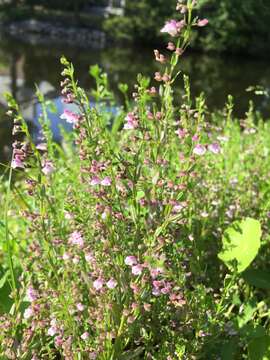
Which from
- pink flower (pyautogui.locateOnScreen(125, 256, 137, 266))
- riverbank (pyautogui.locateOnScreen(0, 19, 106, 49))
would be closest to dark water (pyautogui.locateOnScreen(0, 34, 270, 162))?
riverbank (pyautogui.locateOnScreen(0, 19, 106, 49))

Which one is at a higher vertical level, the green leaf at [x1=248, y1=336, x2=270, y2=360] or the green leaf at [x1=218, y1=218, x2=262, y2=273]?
the green leaf at [x1=218, y1=218, x2=262, y2=273]

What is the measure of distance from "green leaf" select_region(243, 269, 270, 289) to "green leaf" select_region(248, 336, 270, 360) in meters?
0.37

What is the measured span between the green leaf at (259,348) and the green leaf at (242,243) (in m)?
0.26

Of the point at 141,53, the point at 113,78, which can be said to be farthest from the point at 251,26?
the point at 113,78

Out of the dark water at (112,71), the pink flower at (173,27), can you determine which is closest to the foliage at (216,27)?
the dark water at (112,71)

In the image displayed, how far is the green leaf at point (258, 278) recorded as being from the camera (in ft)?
7.07

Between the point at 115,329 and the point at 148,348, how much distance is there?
168mm

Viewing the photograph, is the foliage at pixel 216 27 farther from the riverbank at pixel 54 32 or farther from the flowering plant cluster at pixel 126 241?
the flowering plant cluster at pixel 126 241

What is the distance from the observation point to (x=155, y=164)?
1547mm

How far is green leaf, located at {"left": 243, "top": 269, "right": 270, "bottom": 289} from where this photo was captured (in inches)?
84.9

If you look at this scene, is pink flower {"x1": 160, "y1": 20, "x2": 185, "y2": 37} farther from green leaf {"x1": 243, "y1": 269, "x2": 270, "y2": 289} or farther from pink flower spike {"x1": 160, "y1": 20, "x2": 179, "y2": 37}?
green leaf {"x1": 243, "y1": 269, "x2": 270, "y2": 289}

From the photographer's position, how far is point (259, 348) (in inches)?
71.2

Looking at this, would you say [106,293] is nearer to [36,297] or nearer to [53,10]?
[36,297]

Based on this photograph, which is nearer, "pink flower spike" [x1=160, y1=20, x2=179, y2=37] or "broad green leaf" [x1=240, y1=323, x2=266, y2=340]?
"pink flower spike" [x1=160, y1=20, x2=179, y2=37]
